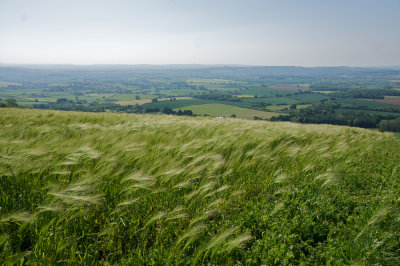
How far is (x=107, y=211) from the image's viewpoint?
6.76 ft

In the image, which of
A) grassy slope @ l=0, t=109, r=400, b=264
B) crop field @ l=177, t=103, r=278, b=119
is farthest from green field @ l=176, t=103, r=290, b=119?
grassy slope @ l=0, t=109, r=400, b=264

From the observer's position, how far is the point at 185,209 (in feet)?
6.95

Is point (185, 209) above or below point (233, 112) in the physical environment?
above

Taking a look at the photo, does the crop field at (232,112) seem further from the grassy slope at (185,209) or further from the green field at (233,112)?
the grassy slope at (185,209)

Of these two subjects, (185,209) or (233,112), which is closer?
(185,209)

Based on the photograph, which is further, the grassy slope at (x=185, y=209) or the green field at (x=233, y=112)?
the green field at (x=233, y=112)

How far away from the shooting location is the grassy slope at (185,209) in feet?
5.28

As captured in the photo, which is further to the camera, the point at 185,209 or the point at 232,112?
the point at 232,112

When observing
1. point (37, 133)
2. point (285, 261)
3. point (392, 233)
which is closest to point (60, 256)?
point (285, 261)

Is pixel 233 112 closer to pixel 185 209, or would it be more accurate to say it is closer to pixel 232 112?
pixel 232 112

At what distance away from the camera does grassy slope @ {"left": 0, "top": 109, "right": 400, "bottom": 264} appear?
63.3 inches

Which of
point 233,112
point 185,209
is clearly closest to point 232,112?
point 233,112

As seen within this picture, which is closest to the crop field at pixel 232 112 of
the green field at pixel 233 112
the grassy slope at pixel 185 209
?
the green field at pixel 233 112

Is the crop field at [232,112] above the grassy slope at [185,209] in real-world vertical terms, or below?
below
